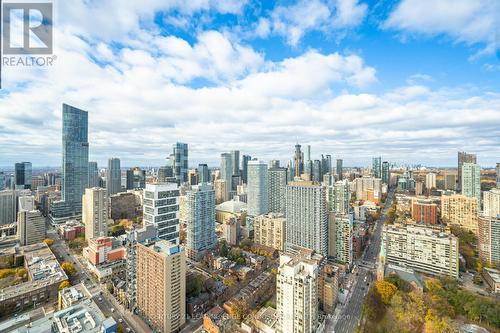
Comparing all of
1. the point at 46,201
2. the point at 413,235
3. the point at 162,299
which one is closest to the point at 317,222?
the point at 413,235

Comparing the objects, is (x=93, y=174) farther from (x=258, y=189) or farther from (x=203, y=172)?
(x=258, y=189)

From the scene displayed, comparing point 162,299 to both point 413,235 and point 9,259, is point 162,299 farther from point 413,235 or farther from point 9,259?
point 413,235

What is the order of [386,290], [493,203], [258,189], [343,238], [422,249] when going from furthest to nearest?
[258,189]
[493,203]
[343,238]
[422,249]
[386,290]

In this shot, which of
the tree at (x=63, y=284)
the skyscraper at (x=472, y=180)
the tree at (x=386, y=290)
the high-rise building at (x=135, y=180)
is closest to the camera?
the tree at (x=386, y=290)

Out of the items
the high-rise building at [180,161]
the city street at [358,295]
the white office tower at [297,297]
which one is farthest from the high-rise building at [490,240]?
the high-rise building at [180,161]

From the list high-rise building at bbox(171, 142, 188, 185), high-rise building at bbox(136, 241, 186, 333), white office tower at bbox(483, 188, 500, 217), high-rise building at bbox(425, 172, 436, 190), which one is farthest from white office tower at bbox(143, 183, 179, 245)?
high-rise building at bbox(425, 172, 436, 190)

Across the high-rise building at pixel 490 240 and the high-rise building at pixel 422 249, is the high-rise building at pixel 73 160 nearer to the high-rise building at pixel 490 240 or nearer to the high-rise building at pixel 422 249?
the high-rise building at pixel 422 249

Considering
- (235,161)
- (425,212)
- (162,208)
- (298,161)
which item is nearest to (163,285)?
(162,208)
